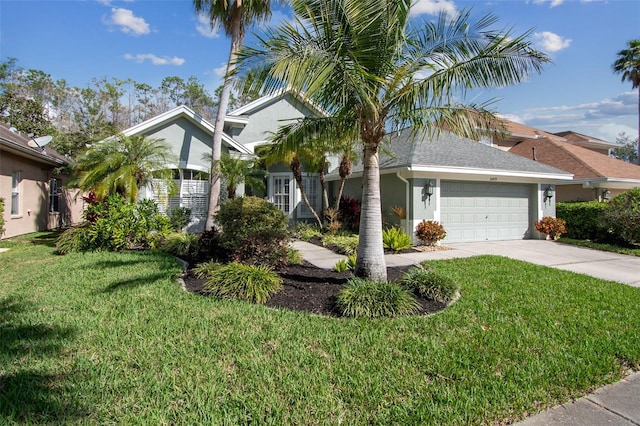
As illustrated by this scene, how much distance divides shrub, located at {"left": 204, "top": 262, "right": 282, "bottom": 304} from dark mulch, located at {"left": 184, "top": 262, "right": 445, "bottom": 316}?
0.18 m

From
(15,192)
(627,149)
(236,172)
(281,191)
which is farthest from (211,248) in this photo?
(627,149)

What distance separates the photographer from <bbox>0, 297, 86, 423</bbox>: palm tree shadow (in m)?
2.95

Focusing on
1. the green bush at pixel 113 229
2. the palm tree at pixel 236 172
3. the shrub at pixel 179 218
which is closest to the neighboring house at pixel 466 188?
the palm tree at pixel 236 172

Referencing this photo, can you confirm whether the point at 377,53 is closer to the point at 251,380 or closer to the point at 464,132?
the point at 464,132

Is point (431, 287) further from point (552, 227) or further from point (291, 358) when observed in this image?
point (552, 227)

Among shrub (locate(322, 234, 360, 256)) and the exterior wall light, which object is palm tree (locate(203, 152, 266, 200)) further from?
the exterior wall light

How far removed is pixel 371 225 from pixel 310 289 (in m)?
1.67

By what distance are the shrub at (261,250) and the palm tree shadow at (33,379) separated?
→ 3.36 m

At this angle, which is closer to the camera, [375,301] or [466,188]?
[375,301]

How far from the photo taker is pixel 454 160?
13.6 metres

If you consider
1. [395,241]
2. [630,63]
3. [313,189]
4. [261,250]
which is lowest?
[395,241]

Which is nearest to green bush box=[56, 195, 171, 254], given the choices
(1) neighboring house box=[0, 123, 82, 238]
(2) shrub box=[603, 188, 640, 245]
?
(1) neighboring house box=[0, 123, 82, 238]

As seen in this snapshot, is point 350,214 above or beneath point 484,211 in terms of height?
beneath

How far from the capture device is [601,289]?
7.01 m
